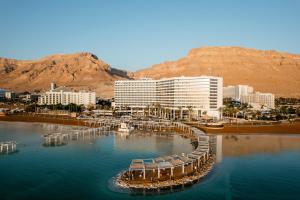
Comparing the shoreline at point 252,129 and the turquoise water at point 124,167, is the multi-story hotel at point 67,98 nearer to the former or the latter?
the shoreline at point 252,129

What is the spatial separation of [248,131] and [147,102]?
47.6 metres

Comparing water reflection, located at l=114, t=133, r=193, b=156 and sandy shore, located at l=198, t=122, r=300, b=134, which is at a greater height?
sandy shore, located at l=198, t=122, r=300, b=134

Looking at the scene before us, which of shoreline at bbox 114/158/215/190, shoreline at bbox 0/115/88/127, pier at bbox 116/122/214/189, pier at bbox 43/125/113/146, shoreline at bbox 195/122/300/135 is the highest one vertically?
shoreline at bbox 0/115/88/127

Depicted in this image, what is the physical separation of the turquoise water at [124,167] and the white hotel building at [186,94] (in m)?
33.1

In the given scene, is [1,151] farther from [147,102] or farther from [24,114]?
[147,102]

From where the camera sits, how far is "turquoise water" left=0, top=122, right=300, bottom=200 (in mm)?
32844

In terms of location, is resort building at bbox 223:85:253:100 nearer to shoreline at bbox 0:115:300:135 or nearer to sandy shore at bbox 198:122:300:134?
shoreline at bbox 0:115:300:135

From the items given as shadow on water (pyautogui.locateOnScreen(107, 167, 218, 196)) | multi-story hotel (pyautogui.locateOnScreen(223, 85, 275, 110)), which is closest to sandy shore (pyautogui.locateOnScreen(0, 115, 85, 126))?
shadow on water (pyautogui.locateOnScreen(107, 167, 218, 196))

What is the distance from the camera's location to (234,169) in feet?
138

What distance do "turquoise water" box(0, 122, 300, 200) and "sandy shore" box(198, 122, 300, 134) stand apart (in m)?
9.14

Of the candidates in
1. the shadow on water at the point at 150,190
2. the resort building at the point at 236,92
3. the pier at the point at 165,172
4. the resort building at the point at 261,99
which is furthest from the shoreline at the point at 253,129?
the resort building at the point at 236,92

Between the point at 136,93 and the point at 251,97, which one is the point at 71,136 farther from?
the point at 251,97

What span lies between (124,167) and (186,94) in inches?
2457

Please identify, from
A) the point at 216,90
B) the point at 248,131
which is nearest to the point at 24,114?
Result: the point at 216,90
